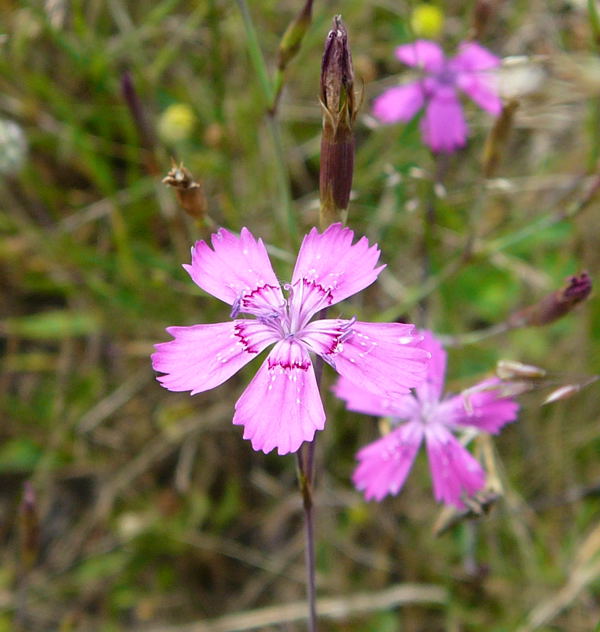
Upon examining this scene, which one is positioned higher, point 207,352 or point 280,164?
point 280,164

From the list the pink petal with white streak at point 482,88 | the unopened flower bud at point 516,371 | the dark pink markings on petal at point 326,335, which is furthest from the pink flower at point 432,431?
the pink petal with white streak at point 482,88

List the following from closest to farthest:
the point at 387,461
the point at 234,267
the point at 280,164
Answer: the point at 234,267
the point at 387,461
the point at 280,164

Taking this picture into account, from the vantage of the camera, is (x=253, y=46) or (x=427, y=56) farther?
(x=427, y=56)

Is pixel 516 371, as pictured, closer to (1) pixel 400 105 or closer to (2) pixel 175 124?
(1) pixel 400 105

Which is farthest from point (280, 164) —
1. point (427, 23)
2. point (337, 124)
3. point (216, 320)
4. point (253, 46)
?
point (427, 23)

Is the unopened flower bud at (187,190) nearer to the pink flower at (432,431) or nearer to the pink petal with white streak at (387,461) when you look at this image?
the pink flower at (432,431)

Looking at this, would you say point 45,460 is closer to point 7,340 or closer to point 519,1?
point 7,340
